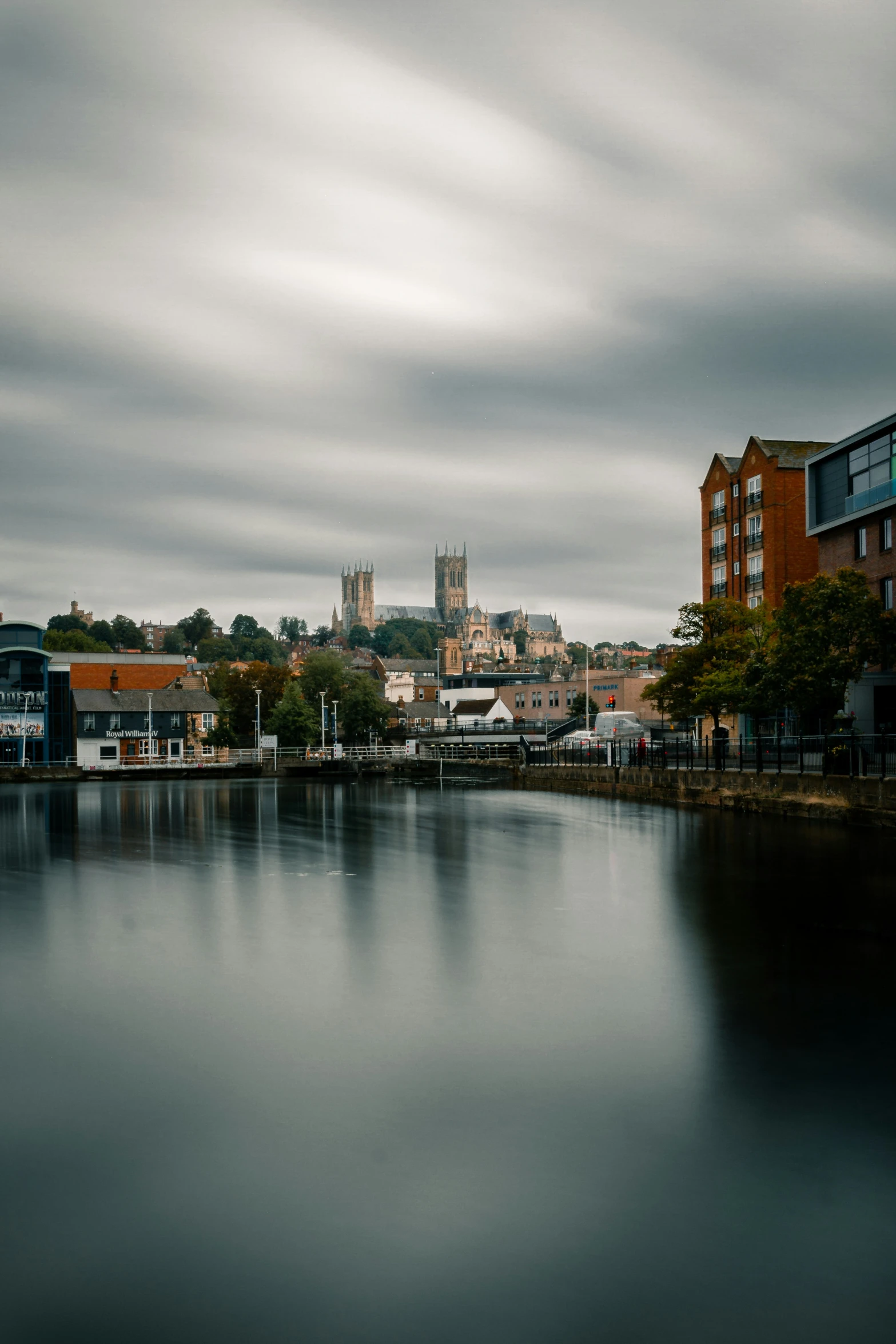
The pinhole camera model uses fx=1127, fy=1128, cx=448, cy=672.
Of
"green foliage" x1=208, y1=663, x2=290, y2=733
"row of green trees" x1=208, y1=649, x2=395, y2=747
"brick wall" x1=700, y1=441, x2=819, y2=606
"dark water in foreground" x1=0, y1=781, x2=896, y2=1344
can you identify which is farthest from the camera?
"green foliage" x1=208, y1=663, x2=290, y2=733

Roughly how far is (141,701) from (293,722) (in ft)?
46.5

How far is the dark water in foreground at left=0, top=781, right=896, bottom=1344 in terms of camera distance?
16.8 ft

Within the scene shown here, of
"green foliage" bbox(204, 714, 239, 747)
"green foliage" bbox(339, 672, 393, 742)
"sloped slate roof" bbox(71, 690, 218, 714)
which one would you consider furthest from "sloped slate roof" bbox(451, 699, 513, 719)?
"sloped slate roof" bbox(71, 690, 218, 714)

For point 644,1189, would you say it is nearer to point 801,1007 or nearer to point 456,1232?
point 456,1232

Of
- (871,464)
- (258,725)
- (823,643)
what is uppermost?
(871,464)

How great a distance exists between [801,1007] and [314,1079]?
4.50m

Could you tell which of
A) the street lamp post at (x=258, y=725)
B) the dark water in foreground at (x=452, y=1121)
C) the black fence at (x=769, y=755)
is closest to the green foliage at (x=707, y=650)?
the black fence at (x=769, y=755)

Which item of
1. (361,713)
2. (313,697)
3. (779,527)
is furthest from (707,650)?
(313,697)

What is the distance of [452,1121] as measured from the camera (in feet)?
23.9

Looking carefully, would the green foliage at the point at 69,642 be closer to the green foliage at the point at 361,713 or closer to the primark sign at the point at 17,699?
the green foliage at the point at 361,713

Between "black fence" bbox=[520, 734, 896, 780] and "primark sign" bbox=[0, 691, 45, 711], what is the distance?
51.0 meters

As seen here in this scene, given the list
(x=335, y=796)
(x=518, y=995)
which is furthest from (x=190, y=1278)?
(x=335, y=796)

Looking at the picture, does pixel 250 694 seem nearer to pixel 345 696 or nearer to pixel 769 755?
pixel 345 696

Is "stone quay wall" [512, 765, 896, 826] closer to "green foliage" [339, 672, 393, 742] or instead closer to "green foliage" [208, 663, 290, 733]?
"green foliage" [339, 672, 393, 742]
